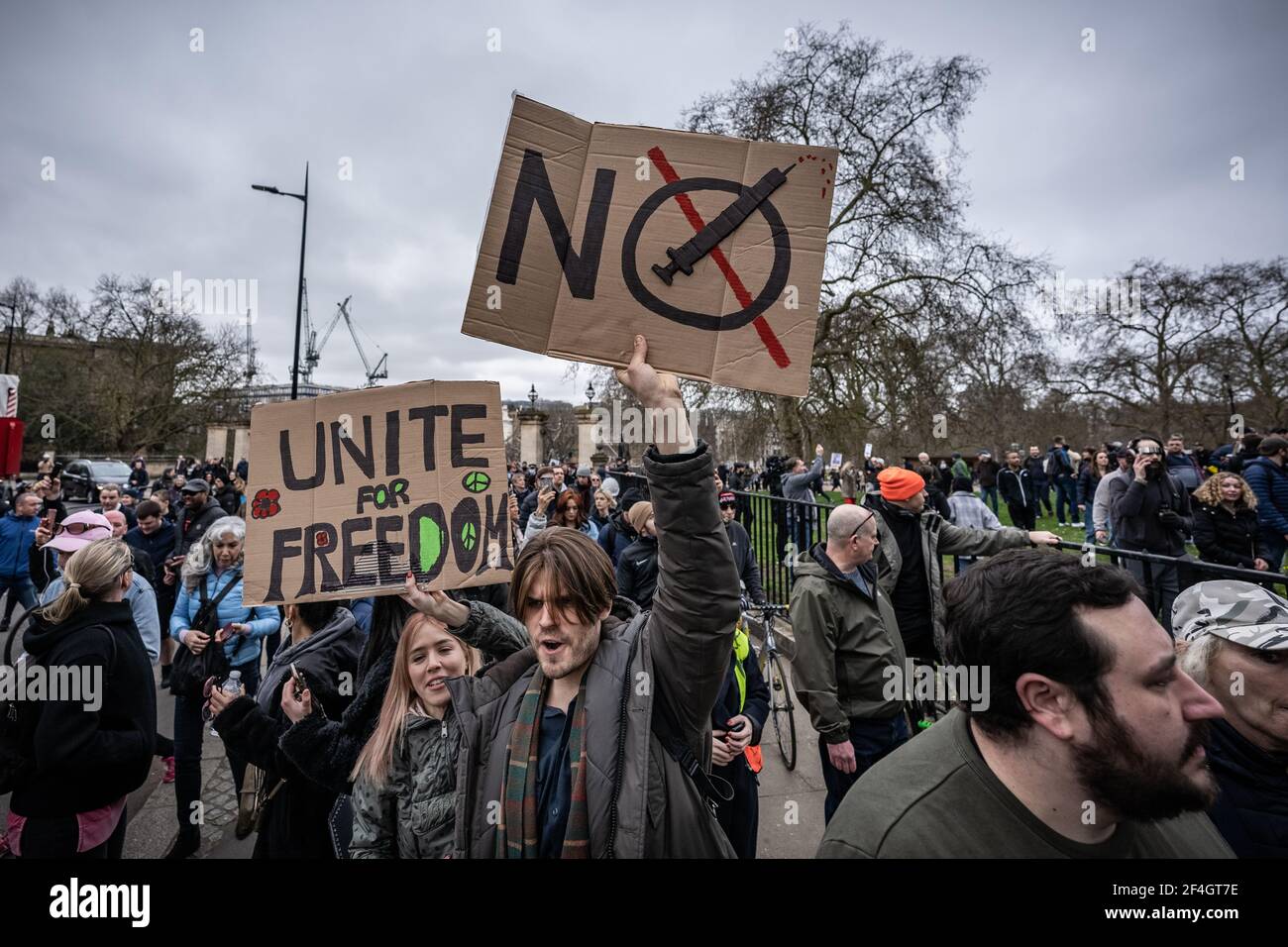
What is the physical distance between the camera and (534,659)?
1.89 meters

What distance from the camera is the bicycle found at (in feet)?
15.0

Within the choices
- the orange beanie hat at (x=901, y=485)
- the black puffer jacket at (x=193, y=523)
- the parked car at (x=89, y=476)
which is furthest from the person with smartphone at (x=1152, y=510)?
the parked car at (x=89, y=476)

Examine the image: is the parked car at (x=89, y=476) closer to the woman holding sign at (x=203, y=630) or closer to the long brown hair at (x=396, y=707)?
the woman holding sign at (x=203, y=630)

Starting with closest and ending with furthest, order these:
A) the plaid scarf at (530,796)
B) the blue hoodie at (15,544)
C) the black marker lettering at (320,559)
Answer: the plaid scarf at (530,796), the black marker lettering at (320,559), the blue hoodie at (15,544)

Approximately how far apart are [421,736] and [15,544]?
8656mm

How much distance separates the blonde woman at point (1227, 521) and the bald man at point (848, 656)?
488cm

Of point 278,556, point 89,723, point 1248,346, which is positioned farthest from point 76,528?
point 1248,346

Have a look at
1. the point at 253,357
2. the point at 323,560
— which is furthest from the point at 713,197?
the point at 253,357

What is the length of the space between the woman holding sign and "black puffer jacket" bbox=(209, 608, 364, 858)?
Answer: 4.73ft

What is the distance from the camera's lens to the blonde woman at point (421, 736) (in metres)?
1.81

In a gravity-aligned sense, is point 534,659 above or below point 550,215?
below

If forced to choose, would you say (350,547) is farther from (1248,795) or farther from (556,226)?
(1248,795)
